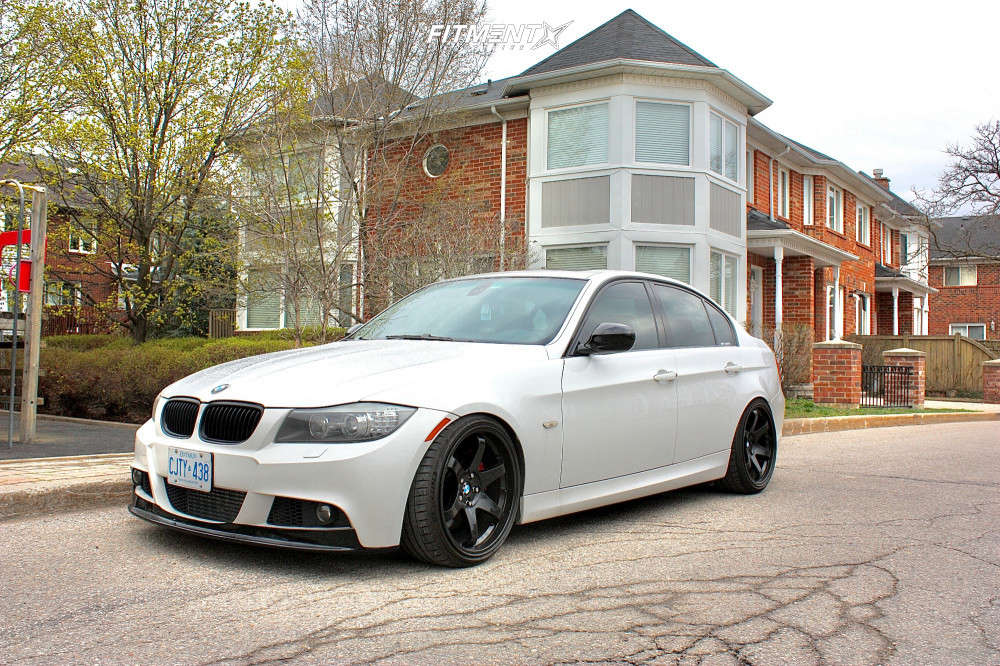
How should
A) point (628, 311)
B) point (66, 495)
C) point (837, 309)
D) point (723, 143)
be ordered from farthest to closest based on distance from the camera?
point (837, 309), point (723, 143), point (628, 311), point (66, 495)

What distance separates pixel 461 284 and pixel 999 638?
3.66 metres

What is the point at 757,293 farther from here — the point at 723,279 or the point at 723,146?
the point at 723,146

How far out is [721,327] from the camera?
6855mm

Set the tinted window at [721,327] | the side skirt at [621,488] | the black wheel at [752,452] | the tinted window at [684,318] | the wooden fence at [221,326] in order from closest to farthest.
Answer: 1. the side skirt at [621,488]
2. the tinted window at [684,318]
3. the black wheel at [752,452]
4. the tinted window at [721,327]
5. the wooden fence at [221,326]

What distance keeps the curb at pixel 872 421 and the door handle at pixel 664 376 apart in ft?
19.4

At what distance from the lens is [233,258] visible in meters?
17.7

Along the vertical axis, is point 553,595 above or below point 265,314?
below

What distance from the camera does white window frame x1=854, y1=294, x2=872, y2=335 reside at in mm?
30844

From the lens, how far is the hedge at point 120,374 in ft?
37.4

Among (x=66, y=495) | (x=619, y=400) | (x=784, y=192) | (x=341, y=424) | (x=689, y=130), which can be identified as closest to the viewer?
(x=341, y=424)

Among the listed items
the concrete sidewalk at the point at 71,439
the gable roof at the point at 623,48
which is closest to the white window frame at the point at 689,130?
the gable roof at the point at 623,48

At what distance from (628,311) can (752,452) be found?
1.70 m

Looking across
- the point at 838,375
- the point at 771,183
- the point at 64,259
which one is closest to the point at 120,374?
the point at 64,259

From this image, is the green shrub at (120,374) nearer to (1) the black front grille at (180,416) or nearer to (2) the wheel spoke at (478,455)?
(1) the black front grille at (180,416)
